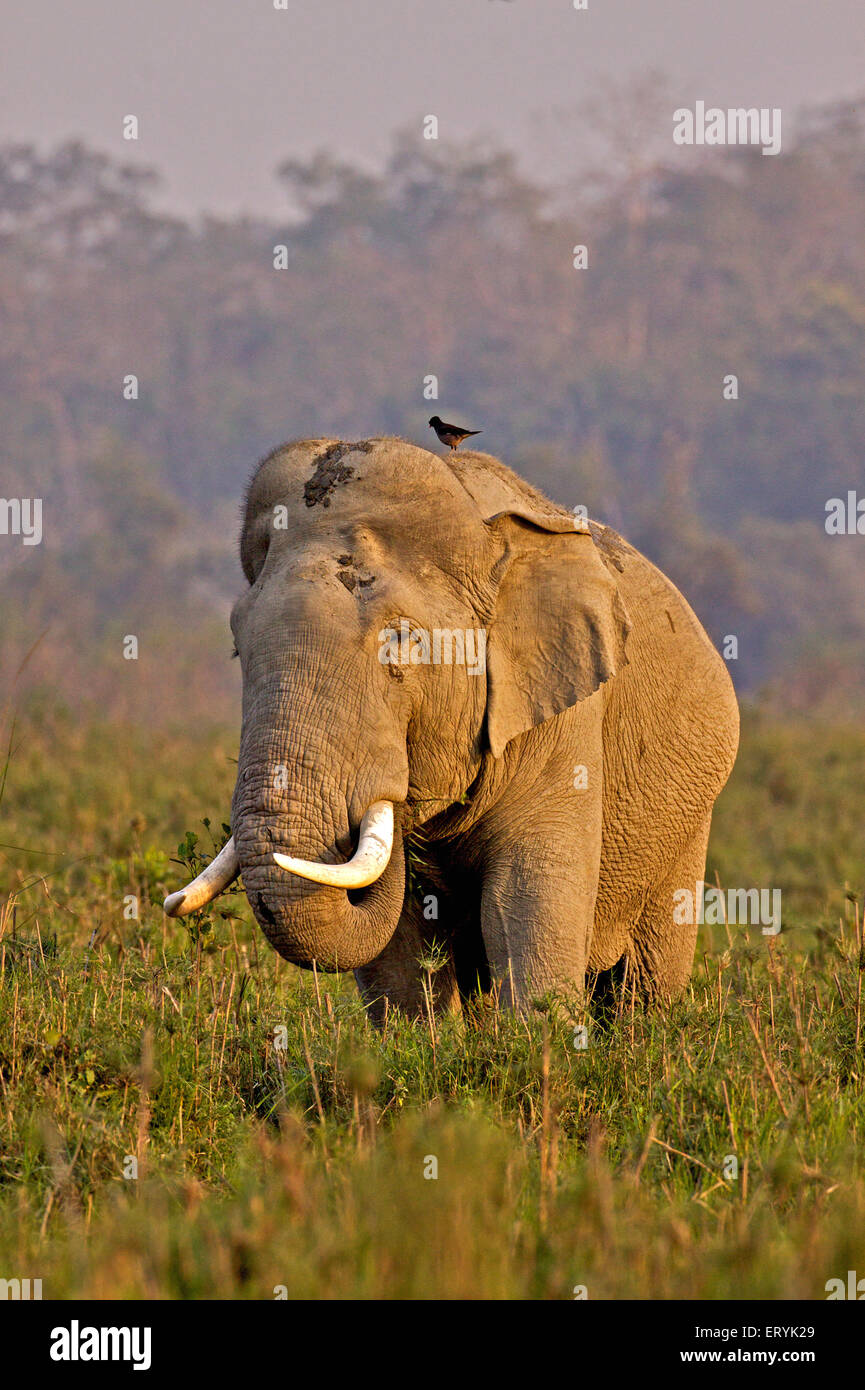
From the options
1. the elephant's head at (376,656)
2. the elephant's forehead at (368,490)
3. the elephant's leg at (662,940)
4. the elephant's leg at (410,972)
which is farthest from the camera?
the elephant's leg at (662,940)

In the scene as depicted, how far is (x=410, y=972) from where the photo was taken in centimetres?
712

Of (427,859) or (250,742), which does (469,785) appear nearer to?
(427,859)

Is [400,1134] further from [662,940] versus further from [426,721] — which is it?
[662,940]

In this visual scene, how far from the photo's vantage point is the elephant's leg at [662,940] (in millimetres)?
8266

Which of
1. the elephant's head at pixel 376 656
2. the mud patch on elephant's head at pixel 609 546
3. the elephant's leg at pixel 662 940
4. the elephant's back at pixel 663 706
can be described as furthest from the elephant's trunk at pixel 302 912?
the elephant's leg at pixel 662 940

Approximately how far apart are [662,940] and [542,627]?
2224 millimetres

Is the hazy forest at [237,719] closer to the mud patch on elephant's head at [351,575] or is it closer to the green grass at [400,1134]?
the green grass at [400,1134]

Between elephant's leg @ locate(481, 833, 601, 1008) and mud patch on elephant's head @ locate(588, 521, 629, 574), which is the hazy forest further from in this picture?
mud patch on elephant's head @ locate(588, 521, 629, 574)

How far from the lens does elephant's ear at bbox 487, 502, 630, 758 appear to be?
21.7 feet

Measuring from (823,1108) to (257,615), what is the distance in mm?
2485

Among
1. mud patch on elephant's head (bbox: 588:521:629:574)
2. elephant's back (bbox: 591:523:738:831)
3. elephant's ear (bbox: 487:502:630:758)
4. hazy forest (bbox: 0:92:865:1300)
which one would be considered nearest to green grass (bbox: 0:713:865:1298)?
hazy forest (bbox: 0:92:865:1300)

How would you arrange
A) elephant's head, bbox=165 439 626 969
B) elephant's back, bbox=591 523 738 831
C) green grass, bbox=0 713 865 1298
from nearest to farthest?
1. green grass, bbox=0 713 865 1298
2. elephant's head, bbox=165 439 626 969
3. elephant's back, bbox=591 523 738 831

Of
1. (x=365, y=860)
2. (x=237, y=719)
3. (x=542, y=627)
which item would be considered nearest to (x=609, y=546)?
(x=542, y=627)

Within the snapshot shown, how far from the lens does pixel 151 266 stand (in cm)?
6600
